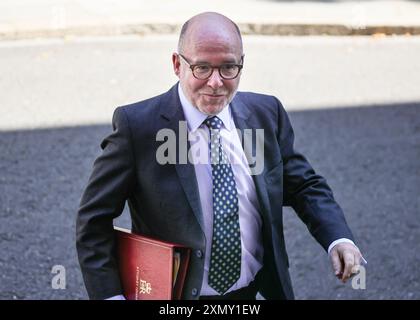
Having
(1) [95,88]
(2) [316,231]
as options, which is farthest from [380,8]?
(2) [316,231]

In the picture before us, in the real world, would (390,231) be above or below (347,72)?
below

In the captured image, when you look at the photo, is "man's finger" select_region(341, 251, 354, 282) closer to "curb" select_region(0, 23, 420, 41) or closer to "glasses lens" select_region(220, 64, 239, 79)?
"glasses lens" select_region(220, 64, 239, 79)

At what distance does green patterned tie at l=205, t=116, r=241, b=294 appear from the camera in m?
2.85

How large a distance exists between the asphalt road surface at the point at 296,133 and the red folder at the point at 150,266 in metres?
2.32

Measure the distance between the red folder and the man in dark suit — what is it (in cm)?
4

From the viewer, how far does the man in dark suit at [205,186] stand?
8.93 feet

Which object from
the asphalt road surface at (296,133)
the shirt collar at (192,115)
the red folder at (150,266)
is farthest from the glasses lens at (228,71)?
the asphalt road surface at (296,133)

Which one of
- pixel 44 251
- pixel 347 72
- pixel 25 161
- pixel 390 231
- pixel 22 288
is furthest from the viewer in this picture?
pixel 347 72

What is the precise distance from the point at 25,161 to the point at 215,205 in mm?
4416

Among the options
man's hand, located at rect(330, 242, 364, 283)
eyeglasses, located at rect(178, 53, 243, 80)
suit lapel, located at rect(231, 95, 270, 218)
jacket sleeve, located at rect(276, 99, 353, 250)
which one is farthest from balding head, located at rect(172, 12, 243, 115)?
man's hand, located at rect(330, 242, 364, 283)

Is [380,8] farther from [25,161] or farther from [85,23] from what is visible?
[25,161]

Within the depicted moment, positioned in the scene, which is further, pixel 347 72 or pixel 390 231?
pixel 347 72

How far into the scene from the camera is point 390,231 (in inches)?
235

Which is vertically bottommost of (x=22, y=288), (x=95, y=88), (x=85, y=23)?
(x=22, y=288)
